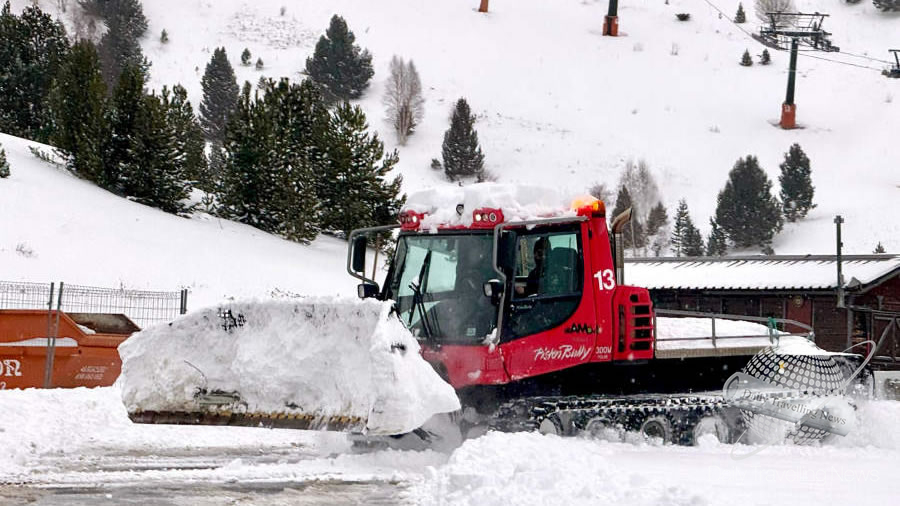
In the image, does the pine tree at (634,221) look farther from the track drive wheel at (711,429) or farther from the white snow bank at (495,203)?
the white snow bank at (495,203)

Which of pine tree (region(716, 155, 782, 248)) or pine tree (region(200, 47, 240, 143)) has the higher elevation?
pine tree (region(200, 47, 240, 143))

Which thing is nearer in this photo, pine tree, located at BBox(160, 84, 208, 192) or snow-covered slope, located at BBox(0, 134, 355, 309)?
snow-covered slope, located at BBox(0, 134, 355, 309)

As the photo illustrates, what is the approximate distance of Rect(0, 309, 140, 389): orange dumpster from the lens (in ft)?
57.0

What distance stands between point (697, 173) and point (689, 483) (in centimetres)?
6954

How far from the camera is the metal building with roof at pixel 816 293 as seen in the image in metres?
36.9

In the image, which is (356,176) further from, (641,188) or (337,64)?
(337,64)

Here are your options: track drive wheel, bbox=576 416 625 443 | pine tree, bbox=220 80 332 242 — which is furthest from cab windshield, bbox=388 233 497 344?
pine tree, bbox=220 80 332 242

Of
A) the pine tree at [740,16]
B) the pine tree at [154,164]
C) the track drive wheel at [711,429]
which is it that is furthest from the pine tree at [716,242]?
the track drive wheel at [711,429]

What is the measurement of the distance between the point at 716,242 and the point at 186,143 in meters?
32.8

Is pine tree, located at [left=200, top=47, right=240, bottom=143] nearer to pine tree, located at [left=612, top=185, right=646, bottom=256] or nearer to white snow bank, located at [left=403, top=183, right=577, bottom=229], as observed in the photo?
pine tree, located at [left=612, top=185, right=646, bottom=256]

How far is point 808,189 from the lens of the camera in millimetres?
65188

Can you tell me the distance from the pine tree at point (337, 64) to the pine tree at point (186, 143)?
33882 millimetres

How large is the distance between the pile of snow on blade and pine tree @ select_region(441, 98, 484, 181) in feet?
193

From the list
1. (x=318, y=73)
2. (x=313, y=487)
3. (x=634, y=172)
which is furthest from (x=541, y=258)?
(x=318, y=73)
